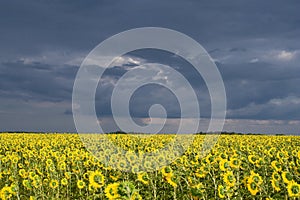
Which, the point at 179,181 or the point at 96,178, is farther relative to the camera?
the point at 179,181

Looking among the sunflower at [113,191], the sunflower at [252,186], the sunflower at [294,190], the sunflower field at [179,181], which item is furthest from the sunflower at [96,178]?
the sunflower at [294,190]

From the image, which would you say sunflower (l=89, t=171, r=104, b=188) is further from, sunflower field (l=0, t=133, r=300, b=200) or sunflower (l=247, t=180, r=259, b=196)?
sunflower (l=247, t=180, r=259, b=196)

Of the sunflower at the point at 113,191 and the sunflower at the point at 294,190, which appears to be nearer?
the sunflower at the point at 113,191

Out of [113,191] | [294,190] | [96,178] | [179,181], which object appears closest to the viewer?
[113,191]

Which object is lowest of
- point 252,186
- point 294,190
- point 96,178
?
point 294,190

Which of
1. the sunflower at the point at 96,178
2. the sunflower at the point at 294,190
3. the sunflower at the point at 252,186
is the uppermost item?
the sunflower at the point at 96,178

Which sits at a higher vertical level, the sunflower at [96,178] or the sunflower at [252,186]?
the sunflower at [96,178]

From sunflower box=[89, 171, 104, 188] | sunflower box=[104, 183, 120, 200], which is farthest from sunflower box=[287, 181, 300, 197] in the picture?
sunflower box=[89, 171, 104, 188]

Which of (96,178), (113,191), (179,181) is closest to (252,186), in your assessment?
(179,181)

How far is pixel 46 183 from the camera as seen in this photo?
41.9 feet

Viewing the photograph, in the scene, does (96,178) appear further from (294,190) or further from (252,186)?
(294,190)

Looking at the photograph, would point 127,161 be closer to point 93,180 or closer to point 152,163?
point 152,163

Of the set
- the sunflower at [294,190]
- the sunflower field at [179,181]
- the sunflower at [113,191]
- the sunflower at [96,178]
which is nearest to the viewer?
the sunflower at [113,191]

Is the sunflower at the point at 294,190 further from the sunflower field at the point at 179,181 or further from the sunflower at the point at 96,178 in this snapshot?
the sunflower at the point at 96,178
